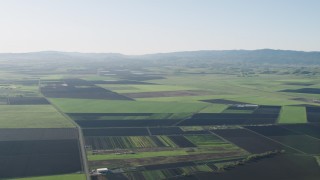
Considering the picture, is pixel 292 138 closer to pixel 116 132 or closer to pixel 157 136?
pixel 157 136

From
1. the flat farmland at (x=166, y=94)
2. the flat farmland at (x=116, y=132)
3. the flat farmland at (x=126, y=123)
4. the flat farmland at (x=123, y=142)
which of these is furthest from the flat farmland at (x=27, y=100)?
the flat farmland at (x=123, y=142)

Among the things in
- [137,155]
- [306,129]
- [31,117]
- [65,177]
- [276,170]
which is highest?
[31,117]

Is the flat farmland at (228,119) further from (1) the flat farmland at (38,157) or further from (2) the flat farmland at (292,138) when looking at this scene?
(1) the flat farmland at (38,157)

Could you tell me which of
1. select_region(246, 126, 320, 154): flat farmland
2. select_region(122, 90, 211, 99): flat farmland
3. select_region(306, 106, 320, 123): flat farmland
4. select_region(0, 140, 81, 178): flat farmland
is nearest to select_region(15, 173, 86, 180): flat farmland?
select_region(0, 140, 81, 178): flat farmland

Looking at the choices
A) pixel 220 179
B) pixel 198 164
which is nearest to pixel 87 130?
pixel 198 164

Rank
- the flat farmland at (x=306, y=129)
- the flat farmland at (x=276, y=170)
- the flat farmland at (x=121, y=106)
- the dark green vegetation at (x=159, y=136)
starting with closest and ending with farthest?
the flat farmland at (x=276, y=170) < the dark green vegetation at (x=159, y=136) < the flat farmland at (x=306, y=129) < the flat farmland at (x=121, y=106)

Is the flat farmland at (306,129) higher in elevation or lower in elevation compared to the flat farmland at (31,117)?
lower

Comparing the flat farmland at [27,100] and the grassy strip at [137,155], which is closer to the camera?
the grassy strip at [137,155]

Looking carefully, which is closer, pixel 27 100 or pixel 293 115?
pixel 293 115

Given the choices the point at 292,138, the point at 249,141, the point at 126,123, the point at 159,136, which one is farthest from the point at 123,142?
the point at 292,138
